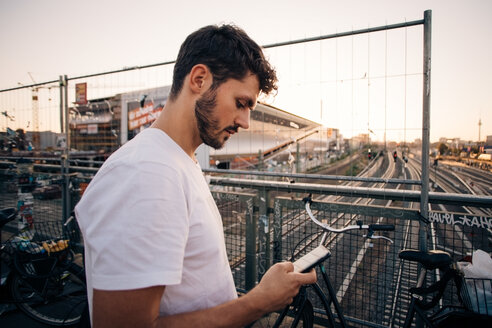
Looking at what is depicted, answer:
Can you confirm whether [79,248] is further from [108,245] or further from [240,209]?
[108,245]

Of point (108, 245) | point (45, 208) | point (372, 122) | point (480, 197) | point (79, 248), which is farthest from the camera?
point (45, 208)

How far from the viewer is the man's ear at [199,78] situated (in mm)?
979

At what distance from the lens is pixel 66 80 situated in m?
4.30

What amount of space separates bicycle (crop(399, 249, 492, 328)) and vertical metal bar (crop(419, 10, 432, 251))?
0.33 meters

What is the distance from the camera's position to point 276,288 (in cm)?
97

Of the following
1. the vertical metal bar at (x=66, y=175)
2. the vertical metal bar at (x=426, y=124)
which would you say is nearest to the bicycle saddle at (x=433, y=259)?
the vertical metal bar at (x=426, y=124)

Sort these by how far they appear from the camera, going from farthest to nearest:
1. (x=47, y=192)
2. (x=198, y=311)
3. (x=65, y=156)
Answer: (x=47, y=192)
(x=65, y=156)
(x=198, y=311)

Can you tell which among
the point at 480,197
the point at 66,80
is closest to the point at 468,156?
the point at 480,197

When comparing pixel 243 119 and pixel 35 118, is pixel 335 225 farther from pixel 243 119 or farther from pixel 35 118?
pixel 35 118

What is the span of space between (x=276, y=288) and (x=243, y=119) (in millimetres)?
682

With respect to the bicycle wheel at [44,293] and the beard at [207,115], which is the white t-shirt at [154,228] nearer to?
the beard at [207,115]

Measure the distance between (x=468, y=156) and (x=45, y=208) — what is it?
6112 mm

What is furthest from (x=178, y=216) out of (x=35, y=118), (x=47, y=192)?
(x=35, y=118)

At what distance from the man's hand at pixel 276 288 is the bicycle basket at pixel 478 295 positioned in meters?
1.29
